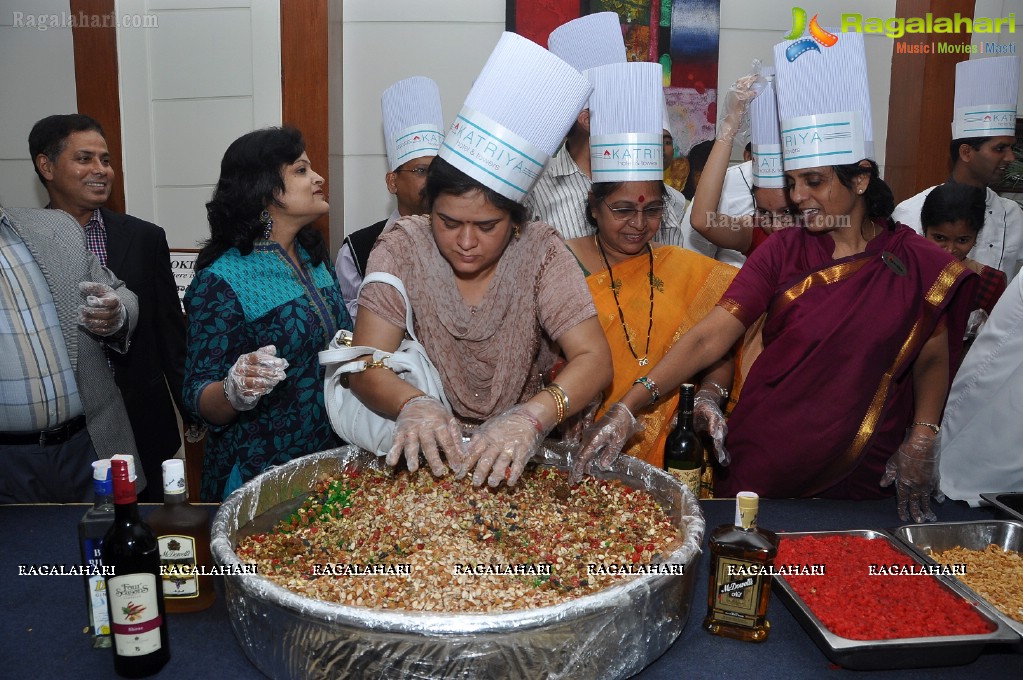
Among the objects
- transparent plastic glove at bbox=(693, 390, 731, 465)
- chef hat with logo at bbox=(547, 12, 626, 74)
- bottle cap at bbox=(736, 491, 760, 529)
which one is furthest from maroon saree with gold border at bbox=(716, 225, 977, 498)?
chef hat with logo at bbox=(547, 12, 626, 74)

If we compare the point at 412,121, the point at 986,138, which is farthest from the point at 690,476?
the point at 986,138

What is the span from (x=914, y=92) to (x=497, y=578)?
352 centimetres

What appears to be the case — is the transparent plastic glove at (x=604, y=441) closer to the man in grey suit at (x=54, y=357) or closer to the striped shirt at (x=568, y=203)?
the striped shirt at (x=568, y=203)

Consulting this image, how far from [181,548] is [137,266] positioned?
1.72 meters

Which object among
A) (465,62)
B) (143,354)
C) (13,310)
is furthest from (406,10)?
(13,310)

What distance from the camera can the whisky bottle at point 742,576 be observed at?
3.63 feet

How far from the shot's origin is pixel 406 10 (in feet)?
11.7

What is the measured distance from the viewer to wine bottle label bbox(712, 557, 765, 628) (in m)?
1.13

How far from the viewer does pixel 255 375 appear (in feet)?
5.47

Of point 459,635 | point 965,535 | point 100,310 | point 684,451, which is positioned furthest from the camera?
point 100,310

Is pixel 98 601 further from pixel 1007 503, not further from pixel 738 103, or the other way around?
pixel 738 103

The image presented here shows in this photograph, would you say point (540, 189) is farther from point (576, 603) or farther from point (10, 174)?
point (10, 174)

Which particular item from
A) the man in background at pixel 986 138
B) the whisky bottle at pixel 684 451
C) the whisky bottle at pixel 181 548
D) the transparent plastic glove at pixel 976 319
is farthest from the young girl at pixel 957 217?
the whisky bottle at pixel 181 548

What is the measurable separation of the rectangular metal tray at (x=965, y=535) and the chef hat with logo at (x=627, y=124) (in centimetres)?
A: 111
